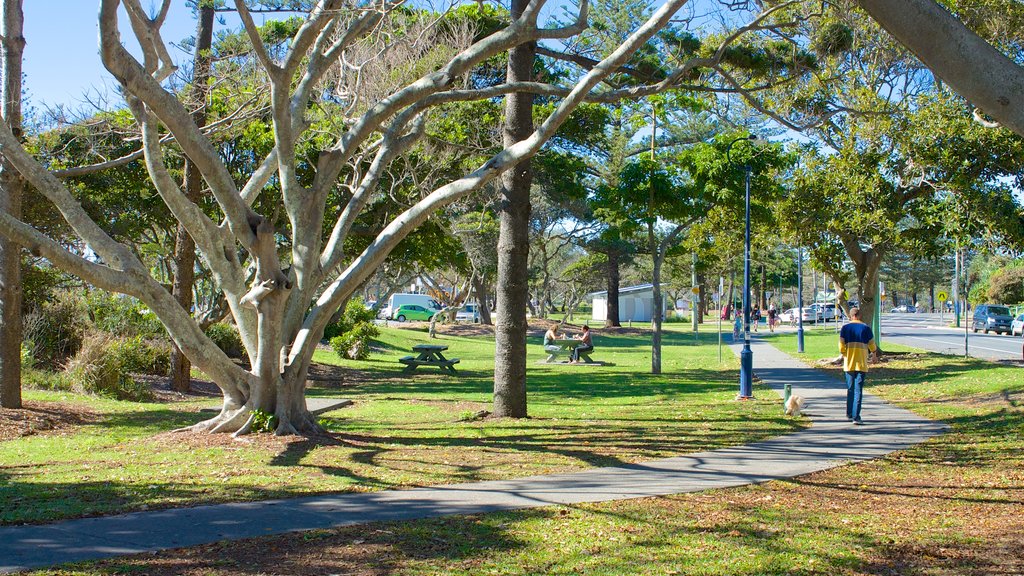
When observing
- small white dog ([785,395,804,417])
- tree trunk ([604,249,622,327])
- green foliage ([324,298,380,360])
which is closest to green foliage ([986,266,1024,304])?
tree trunk ([604,249,622,327])

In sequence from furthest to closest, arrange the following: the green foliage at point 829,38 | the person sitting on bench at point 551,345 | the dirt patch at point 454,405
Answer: the person sitting on bench at point 551,345
the green foliage at point 829,38
the dirt patch at point 454,405

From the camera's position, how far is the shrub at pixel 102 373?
51.4 feet

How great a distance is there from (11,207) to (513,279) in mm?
6993

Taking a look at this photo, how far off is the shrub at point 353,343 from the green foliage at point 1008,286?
208 ft

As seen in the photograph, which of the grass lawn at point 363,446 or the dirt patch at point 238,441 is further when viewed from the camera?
the dirt patch at point 238,441

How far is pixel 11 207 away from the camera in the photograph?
1180 centimetres

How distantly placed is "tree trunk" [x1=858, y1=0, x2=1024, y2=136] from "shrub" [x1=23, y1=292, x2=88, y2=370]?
54.4 ft

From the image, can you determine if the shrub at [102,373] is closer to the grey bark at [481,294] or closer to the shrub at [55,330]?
the shrub at [55,330]

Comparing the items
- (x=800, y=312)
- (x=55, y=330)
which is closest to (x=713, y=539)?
(x=55, y=330)

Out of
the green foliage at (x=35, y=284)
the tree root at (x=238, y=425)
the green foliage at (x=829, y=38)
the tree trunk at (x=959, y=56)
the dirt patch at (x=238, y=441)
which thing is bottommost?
the dirt patch at (x=238, y=441)

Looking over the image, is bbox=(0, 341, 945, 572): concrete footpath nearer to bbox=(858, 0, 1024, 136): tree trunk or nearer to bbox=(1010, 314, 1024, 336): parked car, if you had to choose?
bbox=(858, 0, 1024, 136): tree trunk

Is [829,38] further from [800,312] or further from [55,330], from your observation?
[800,312]

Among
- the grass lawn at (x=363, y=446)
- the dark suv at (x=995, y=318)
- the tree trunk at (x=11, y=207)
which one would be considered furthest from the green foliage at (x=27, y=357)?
the dark suv at (x=995, y=318)

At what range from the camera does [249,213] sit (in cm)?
951
